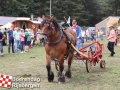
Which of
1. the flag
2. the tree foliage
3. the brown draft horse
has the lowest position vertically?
the flag

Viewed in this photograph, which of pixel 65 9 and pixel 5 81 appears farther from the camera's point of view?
pixel 65 9

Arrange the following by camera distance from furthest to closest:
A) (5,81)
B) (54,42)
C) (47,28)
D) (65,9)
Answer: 1. (65,9)
2. (54,42)
3. (47,28)
4. (5,81)

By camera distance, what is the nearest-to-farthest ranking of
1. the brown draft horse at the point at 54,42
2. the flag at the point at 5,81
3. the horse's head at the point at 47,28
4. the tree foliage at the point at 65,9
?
the flag at the point at 5,81 → the horse's head at the point at 47,28 → the brown draft horse at the point at 54,42 → the tree foliage at the point at 65,9

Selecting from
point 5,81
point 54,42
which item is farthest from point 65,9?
point 5,81

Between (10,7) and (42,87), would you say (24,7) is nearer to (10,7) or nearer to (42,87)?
(10,7)

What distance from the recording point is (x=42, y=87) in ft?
23.9

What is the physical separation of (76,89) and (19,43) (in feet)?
39.9

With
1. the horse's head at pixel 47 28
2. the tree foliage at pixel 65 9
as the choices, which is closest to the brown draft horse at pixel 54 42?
the horse's head at pixel 47 28

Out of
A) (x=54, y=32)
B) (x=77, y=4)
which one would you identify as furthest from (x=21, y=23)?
(x=77, y=4)

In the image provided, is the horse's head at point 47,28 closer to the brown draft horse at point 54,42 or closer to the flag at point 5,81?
the brown draft horse at point 54,42

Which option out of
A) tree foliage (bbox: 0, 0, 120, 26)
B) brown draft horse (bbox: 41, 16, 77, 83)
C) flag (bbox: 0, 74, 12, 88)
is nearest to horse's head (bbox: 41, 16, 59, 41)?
brown draft horse (bbox: 41, 16, 77, 83)

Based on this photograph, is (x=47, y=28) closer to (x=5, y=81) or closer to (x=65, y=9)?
(x=5, y=81)

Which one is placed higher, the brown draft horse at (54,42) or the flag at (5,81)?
the brown draft horse at (54,42)

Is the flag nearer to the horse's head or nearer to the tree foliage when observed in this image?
the horse's head
